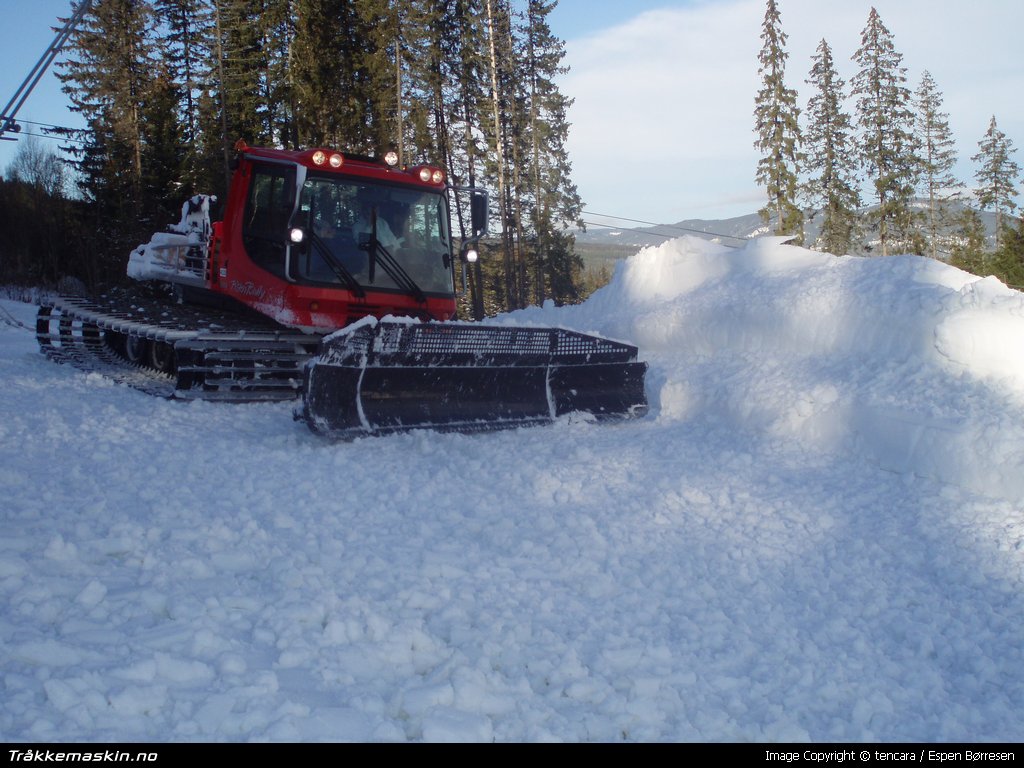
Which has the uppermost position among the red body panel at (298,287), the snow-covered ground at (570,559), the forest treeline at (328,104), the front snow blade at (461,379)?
the forest treeline at (328,104)

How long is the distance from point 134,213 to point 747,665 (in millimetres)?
33711

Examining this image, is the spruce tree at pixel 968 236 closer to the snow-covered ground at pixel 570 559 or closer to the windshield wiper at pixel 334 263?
the snow-covered ground at pixel 570 559

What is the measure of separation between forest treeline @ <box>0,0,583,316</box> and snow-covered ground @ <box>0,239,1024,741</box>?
2034 cm

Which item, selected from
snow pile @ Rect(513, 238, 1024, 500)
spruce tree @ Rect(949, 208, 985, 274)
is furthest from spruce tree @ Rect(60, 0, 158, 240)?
spruce tree @ Rect(949, 208, 985, 274)

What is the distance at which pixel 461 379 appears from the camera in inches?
282

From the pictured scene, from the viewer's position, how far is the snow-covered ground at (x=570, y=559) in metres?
2.75

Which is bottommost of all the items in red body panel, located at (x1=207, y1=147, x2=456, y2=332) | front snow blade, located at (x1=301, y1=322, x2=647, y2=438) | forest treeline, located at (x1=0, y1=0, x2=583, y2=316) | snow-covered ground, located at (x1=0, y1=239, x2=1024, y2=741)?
snow-covered ground, located at (x1=0, y1=239, x2=1024, y2=741)

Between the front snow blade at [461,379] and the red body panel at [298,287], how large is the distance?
1.68 metres

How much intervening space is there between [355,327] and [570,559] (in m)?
3.13

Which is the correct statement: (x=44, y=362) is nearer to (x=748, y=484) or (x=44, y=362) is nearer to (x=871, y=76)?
(x=748, y=484)

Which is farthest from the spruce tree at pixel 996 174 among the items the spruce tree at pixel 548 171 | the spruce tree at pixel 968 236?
the spruce tree at pixel 548 171

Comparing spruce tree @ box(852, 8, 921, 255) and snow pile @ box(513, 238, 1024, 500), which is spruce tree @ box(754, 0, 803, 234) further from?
snow pile @ box(513, 238, 1024, 500)

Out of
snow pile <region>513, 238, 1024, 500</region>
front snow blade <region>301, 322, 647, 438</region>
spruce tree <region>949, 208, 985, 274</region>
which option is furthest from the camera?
spruce tree <region>949, 208, 985, 274</region>

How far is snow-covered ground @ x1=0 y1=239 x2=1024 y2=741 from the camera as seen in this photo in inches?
108
